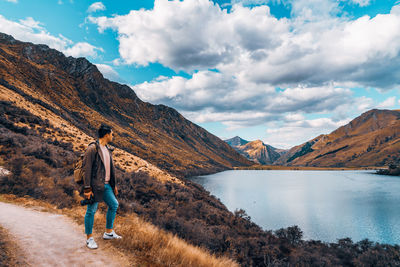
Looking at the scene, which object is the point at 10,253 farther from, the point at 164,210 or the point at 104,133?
the point at 164,210

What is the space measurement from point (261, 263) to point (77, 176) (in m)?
16.1

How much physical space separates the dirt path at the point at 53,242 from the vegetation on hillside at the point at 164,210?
1998 millimetres

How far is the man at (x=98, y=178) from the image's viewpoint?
4598 mm

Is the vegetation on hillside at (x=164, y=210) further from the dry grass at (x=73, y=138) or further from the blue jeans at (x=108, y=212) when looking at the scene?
the dry grass at (x=73, y=138)

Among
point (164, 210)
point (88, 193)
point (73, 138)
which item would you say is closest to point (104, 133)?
point (88, 193)

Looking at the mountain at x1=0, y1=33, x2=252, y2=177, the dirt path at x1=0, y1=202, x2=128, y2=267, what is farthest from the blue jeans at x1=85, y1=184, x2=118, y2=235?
the mountain at x1=0, y1=33, x2=252, y2=177

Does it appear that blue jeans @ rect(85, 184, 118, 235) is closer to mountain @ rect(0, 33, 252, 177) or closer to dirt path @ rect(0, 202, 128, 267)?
dirt path @ rect(0, 202, 128, 267)

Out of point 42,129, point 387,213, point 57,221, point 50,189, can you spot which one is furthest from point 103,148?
point 387,213

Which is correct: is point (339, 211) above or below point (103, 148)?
below

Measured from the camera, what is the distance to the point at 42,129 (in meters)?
26.1

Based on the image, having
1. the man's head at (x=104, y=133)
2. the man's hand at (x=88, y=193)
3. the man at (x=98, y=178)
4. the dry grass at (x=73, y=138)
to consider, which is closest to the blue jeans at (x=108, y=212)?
the man at (x=98, y=178)

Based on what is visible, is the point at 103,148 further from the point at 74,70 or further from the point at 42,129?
the point at 74,70

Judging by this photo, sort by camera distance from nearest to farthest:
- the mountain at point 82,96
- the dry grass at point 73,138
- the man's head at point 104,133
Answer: the man's head at point 104,133
the dry grass at point 73,138
the mountain at point 82,96

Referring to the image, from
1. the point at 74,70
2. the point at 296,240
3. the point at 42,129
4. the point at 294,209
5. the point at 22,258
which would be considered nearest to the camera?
the point at 22,258
